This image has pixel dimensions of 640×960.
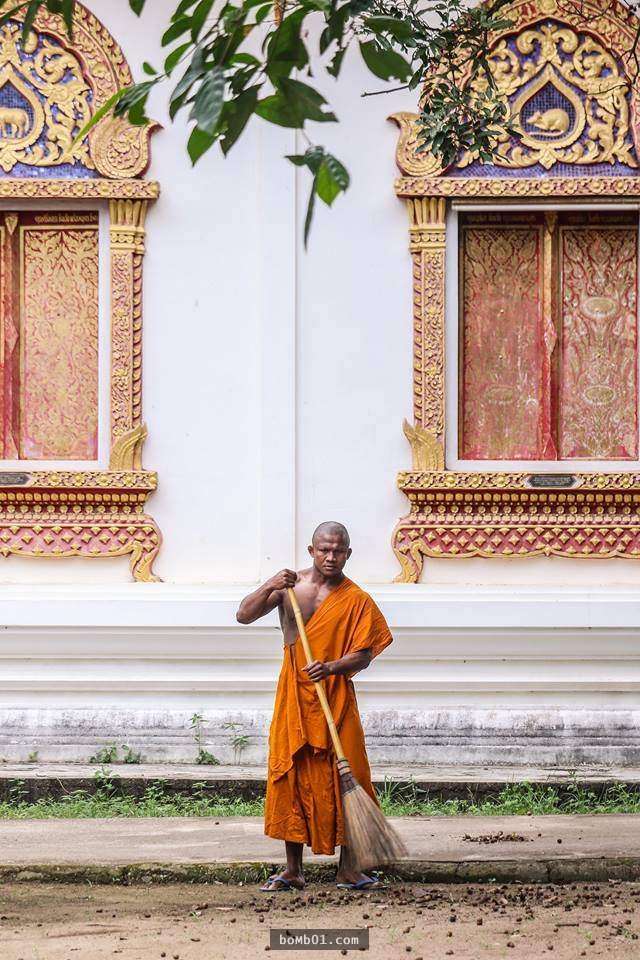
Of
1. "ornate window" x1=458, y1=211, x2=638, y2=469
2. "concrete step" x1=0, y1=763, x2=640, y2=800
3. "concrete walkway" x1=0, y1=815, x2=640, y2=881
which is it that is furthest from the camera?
"ornate window" x1=458, y1=211, x2=638, y2=469

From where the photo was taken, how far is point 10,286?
9367mm

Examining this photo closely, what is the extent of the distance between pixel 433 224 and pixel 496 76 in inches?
38.2

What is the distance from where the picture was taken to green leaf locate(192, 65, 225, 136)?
364cm

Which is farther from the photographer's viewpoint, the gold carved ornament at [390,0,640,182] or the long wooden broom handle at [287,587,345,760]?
the gold carved ornament at [390,0,640,182]

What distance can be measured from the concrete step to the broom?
6.23 ft

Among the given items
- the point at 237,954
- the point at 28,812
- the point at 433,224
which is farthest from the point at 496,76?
the point at 237,954

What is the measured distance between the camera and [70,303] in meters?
9.35

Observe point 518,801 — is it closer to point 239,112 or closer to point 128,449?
point 128,449

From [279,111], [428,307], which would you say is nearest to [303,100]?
[279,111]

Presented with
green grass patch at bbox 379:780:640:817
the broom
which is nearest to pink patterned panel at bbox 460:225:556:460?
green grass patch at bbox 379:780:640:817

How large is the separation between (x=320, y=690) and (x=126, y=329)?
342 centimetres

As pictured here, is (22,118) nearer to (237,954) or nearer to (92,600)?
(92,600)

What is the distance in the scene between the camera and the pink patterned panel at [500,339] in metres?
9.32

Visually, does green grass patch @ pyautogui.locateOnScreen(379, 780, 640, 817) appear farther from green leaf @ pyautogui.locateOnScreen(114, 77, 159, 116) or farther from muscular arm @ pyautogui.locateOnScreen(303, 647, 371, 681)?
green leaf @ pyautogui.locateOnScreen(114, 77, 159, 116)
